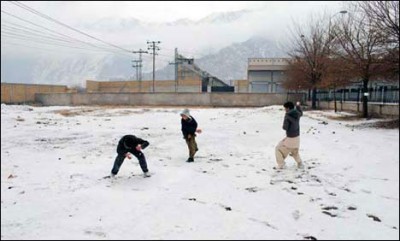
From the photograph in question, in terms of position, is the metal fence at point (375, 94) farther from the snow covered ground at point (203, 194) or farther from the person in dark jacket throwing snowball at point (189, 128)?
the person in dark jacket throwing snowball at point (189, 128)

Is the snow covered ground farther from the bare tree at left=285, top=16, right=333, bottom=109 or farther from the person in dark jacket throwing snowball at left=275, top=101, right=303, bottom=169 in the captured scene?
the bare tree at left=285, top=16, right=333, bottom=109

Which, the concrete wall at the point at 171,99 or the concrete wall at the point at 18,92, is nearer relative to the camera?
the concrete wall at the point at 171,99

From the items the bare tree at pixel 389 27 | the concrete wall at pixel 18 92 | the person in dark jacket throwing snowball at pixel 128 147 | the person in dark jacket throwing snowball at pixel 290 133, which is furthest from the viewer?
the concrete wall at pixel 18 92

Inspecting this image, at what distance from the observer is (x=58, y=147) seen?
1408 centimetres

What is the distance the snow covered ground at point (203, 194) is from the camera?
619 cm

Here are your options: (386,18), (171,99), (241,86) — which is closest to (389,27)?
(386,18)

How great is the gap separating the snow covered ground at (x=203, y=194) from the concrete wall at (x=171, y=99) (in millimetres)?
36534

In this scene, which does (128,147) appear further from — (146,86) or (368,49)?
(146,86)

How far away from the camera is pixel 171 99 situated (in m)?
52.2

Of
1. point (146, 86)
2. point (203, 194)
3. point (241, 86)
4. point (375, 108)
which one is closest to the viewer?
point (203, 194)

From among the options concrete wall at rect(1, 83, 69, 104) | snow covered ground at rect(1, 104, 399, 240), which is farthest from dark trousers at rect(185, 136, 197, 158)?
concrete wall at rect(1, 83, 69, 104)

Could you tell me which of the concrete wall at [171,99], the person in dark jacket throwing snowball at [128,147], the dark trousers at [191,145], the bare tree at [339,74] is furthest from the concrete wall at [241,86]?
the person in dark jacket throwing snowball at [128,147]

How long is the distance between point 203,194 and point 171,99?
4447 cm

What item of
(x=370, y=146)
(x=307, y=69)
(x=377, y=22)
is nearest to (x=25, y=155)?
(x=370, y=146)
